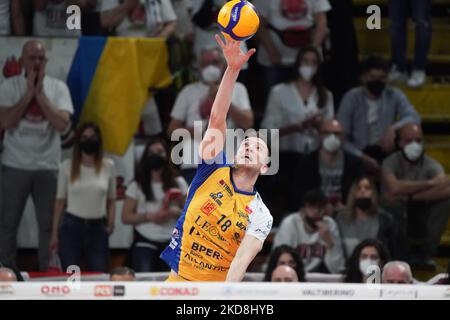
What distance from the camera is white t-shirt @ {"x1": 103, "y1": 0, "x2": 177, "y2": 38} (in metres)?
13.3

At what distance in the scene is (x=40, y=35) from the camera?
1316 centimetres

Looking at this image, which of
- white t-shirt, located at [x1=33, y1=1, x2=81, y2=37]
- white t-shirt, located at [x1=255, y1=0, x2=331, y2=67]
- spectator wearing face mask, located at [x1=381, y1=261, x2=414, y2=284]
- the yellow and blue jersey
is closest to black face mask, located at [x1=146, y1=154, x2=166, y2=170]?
white t-shirt, located at [x1=33, y1=1, x2=81, y2=37]

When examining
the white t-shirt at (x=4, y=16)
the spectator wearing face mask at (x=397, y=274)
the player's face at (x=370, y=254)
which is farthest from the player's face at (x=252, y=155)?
the white t-shirt at (x=4, y=16)

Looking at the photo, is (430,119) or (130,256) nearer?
(130,256)

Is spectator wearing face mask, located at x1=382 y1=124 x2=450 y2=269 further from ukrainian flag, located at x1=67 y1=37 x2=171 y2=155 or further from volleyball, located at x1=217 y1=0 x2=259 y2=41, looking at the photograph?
volleyball, located at x1=217 y1=0 x2=259 y2=41

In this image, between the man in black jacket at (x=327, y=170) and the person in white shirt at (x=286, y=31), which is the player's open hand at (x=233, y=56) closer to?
the man in black jacket at (x=327, y=170)

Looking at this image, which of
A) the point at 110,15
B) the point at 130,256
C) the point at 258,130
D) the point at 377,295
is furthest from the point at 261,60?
the point at 377,295

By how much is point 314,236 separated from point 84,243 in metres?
2.38

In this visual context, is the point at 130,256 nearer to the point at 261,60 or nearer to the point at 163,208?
the point at 163,208

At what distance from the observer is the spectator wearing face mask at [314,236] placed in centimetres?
1238

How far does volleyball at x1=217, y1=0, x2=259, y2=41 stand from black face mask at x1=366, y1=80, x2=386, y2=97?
15.9ft
